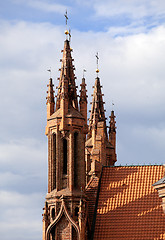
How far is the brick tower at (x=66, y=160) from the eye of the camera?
6075 cm

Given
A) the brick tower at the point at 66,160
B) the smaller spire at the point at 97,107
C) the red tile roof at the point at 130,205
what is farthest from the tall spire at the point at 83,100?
the smaller spire at the point at 97,107

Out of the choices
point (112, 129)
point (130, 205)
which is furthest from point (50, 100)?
point (112, 129)

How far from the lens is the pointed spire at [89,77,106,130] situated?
77625 millimetres

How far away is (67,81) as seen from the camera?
64.8 metres

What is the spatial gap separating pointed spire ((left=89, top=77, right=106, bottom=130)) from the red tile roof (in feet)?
40.2

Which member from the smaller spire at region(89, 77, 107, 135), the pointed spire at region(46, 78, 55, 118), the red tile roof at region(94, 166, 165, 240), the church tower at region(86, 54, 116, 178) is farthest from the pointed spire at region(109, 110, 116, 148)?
the pointed spire at region(46, 78, 55, 118)

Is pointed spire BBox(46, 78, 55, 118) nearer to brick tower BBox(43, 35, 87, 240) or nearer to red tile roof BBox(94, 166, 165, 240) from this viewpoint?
brick tower BBox(43, 35, 87, 240)

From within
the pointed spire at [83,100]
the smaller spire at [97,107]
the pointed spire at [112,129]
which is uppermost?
the smaller spire at [97,107]

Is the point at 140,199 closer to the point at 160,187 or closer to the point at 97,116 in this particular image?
the point at 160,187

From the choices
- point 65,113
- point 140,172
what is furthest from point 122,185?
point 65,113

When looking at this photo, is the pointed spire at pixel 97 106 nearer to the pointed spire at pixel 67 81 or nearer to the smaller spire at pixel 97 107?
the smaller spire at pixel 97 107

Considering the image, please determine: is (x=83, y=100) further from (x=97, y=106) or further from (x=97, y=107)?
(x=97, y=106)

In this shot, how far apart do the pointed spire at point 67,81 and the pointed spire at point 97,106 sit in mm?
11851

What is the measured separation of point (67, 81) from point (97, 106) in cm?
1398
